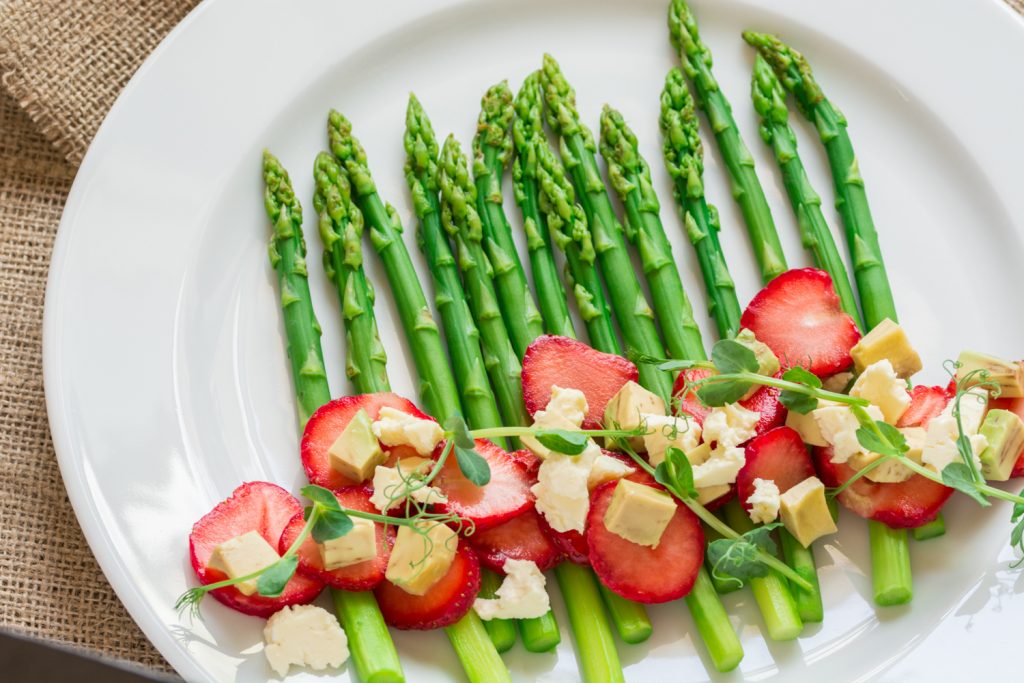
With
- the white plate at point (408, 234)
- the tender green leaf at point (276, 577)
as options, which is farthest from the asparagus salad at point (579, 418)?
the white plate at point (408, 234)

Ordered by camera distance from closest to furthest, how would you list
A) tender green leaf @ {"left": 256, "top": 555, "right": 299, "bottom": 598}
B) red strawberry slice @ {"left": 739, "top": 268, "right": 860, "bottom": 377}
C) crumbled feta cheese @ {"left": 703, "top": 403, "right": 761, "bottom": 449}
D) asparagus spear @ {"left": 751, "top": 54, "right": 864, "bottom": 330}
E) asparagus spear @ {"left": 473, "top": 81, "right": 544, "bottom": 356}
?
tender green leaf @ {"left": 256, "top": 555, "right": 299, "bottom": 598} → crumbled feta cheese @ {"left": 703, "top": 403, "right": 761, "bottom": 449} → red strawberry slice @ {"left": 739, "top": 268, "right": 860, "bottom": 377} → asparagus spear @ {"left": 473, "top": 81, "right": 544, "bottom": 356} → asparagus spear @ {"left": 751, "top": 54, "right": 864, "bottom": 330}

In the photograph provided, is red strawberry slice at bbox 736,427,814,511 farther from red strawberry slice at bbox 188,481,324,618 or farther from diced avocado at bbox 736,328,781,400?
red strawberry slice at bbox 188,481,324,618

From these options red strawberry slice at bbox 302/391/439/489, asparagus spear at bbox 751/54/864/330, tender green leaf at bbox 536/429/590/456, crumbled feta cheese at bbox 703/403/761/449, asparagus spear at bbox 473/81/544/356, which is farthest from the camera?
asparagus spear at bbox 751/54/864/330

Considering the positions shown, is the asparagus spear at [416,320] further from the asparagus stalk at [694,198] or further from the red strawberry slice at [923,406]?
the red strawberry slice at [923,406]

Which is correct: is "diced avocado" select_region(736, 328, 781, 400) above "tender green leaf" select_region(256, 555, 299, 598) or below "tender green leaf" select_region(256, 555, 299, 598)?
above

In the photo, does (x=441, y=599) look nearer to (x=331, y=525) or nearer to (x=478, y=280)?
(x=331, y=525)

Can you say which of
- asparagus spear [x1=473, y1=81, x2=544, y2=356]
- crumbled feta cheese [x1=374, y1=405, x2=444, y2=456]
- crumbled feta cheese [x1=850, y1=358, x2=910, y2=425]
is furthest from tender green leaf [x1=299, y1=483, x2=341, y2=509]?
crumbled feta cheese [x1=850, y1=358, x2=910, y2=425]

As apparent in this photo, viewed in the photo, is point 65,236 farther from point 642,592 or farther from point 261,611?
point 642,592

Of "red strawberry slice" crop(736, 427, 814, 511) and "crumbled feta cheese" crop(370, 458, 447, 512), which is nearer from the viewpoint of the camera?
"crumbled feta cheese" crop(370, 458, 447, 512)
